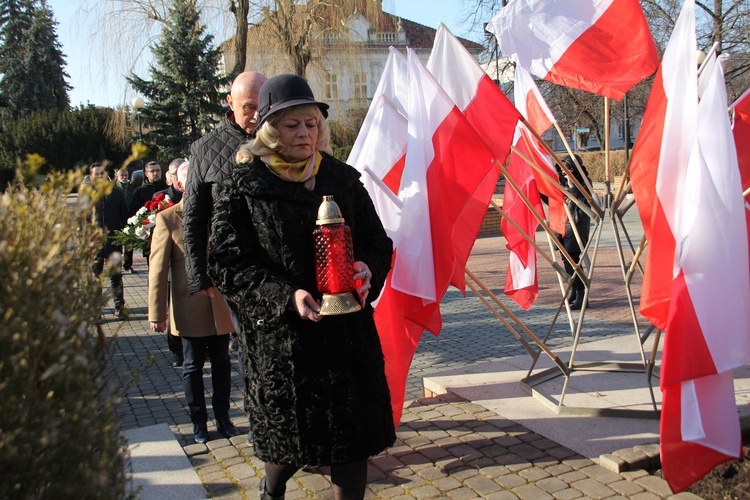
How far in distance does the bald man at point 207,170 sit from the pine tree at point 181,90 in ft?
64.0

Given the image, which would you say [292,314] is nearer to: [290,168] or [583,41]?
[290,168]

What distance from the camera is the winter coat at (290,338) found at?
8.50 feet

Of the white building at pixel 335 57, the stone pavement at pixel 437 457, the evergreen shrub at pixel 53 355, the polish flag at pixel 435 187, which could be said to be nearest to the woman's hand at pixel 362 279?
the stone pavement at pixel 437 457

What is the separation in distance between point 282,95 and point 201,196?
116cm

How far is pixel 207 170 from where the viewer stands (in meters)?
3.65

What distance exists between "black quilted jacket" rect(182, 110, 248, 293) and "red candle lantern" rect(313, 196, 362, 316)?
4.28 ft

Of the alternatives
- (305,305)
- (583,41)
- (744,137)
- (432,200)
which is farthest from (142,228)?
(744,137)

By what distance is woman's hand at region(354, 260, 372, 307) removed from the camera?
2549 millimetres

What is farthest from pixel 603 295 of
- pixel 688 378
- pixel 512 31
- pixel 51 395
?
pixel 51 395

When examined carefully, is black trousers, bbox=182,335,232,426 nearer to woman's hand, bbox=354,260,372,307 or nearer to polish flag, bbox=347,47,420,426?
polish flag, bbox=347,47,420,426

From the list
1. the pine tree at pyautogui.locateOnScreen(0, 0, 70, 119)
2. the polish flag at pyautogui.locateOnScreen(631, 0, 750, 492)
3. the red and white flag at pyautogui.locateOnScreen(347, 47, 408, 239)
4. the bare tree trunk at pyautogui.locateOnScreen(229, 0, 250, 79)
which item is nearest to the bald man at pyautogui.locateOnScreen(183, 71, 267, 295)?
the red and white flag at pyautogui.locateOnScreen(347, 47, 408, 239)

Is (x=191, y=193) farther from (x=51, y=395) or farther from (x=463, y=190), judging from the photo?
(x=51, y=395)

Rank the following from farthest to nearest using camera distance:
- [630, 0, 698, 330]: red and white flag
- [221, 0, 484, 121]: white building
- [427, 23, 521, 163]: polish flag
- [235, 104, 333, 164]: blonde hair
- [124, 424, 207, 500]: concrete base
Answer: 1. [221, 0, 484, 121]: white building
2. [427, 23, 521, 163]: polish flag
3. [124, 424, 207, 500]: concrete base
4. [630, 0, 698, 330]: red and white flag
5. [235, 104, 333, 164]: blonde hair

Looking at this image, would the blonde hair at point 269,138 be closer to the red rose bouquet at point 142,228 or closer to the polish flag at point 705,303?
the polish flag at point 705,303
